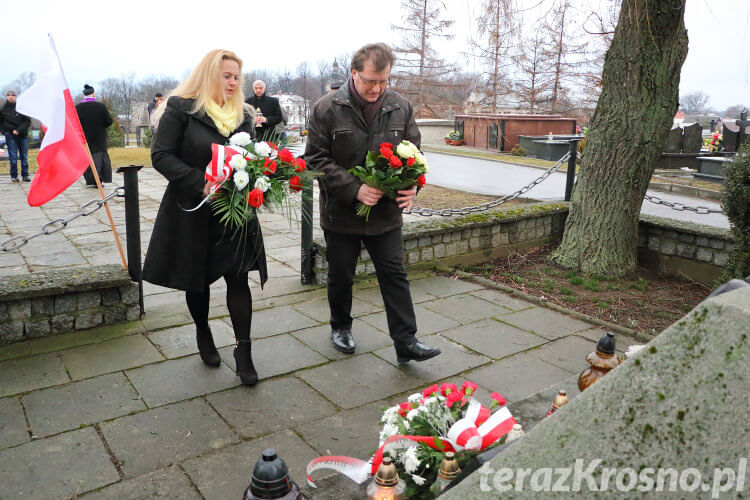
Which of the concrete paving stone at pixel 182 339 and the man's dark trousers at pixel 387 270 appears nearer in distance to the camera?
the man's dark trousers at pixel 387 270

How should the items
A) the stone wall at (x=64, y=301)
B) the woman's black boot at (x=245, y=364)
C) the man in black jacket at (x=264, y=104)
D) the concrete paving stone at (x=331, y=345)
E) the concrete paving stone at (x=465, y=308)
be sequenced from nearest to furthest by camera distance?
the woman's black boot at (x=245, y=364) → the stone wall at (x=64, y=301) → the concrete paving stone at (x=331, y=345) → the concrete paving stone at (x=465, y=308) → the man in black jacket at (x=264, y=104)

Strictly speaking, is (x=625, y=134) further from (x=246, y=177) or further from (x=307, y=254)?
(x=246, y=177)

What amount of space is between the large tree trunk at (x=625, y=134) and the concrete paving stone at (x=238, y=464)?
443 centimetres

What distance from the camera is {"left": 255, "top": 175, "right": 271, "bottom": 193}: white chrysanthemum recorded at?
11.0 ft

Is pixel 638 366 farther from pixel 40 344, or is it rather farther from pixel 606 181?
pixel 606 181

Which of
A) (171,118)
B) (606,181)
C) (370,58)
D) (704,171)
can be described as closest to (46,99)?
(171,118)

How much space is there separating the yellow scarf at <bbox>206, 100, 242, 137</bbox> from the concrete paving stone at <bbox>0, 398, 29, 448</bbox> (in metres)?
1.86

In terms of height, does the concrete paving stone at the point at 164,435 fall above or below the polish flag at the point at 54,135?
below

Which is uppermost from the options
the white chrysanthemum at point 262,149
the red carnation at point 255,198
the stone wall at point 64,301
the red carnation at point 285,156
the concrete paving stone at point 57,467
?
the white chrysanthemum at point 262,149

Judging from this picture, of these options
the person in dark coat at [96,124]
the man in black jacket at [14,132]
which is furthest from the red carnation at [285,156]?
the man in black jacket at [14,132]

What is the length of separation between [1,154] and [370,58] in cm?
2997

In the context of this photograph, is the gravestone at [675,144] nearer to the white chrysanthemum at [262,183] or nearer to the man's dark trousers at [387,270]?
the man's dark trousers at [387,270]

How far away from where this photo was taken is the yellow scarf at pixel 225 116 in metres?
3.53

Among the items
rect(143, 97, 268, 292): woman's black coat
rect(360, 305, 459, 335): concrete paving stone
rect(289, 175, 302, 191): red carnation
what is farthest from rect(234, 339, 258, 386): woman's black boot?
rect(360, 305, 459, 335): concrete paving stone
